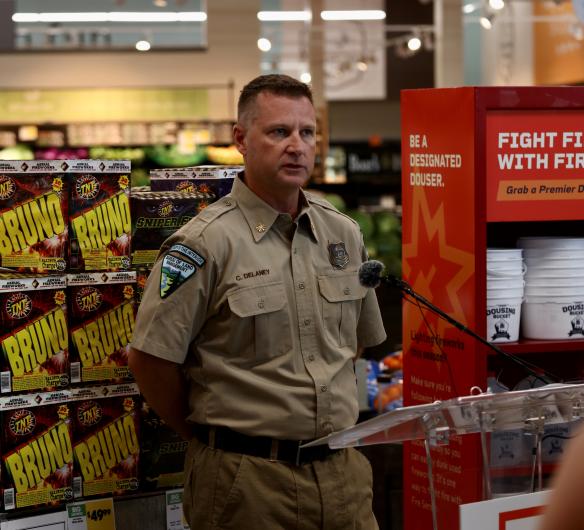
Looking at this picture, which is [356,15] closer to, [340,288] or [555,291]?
[555,291]

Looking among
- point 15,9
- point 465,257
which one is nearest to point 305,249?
point 465,257

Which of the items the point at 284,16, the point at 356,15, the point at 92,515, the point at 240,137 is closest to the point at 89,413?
the point at 92,515

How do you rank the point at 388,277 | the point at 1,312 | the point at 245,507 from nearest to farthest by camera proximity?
the point at 388,277 → the point at 245,507 → the point at 1,312

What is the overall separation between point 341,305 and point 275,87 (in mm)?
601

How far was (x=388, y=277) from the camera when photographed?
2.47m

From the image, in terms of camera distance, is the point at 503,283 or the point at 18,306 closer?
the point at 18,306

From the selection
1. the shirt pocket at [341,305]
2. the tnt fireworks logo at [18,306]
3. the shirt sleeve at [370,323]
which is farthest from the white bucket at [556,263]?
the tnt fireworks logo at [18,306]

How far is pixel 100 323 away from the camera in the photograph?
334cm

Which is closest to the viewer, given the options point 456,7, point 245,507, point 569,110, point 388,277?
point 388,277

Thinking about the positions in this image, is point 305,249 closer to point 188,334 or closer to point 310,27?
point 188,334

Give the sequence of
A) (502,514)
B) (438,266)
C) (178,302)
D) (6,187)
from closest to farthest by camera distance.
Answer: (502,514) < (178,302) < (6,187) < (438,266)

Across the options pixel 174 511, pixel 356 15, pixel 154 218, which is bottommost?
pixel 174 511

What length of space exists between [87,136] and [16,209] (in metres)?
12.0

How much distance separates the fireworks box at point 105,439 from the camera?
11.0ft
